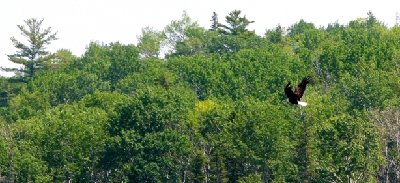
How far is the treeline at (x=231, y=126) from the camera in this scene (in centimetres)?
10219

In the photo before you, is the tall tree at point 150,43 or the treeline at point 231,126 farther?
the tall tree at point 150,43

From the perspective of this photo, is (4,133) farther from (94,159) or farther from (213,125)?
(213,125)

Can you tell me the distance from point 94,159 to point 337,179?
21446 millimetres

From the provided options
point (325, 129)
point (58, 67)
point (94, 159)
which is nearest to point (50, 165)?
point (94, 159)

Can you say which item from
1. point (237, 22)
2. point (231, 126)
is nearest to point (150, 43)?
point (237, 22)

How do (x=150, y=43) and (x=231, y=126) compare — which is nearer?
(x=231, y=126)

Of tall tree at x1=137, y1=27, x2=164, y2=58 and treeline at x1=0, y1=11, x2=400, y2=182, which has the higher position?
tall tree at x1=137, y1=27, x2=164, y2=58

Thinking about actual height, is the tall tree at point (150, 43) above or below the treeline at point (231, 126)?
above

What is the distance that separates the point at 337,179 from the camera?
319 ft

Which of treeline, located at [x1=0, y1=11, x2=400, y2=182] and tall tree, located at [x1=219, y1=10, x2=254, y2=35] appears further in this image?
tall tree, located at [x1=219, y1=10, x2=254, y2=35]

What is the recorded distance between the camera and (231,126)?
105m

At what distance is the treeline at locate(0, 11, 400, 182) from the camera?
10219 cm

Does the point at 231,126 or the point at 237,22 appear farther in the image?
the point at 237,22

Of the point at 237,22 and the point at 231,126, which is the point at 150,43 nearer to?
the point at 237,22
